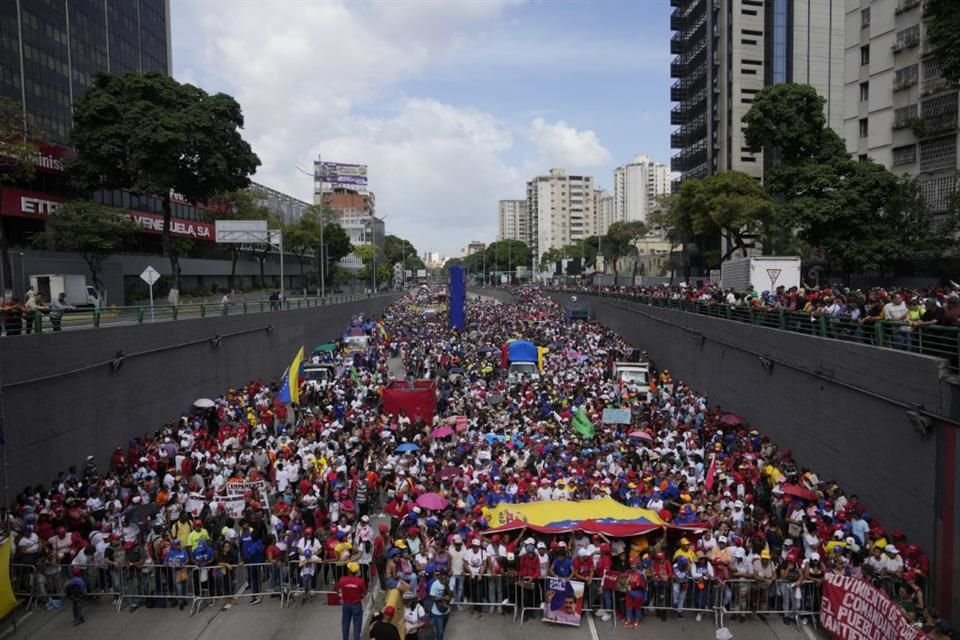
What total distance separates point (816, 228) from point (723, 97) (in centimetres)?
3389

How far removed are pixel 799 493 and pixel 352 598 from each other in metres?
8.67

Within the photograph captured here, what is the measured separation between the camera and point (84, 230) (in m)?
32.6

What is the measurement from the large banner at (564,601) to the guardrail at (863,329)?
6946mm

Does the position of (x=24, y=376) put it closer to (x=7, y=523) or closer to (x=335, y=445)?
(x=7, y=523)

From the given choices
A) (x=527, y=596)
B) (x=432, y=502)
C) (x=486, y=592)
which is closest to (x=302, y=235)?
(x=432, y=502)

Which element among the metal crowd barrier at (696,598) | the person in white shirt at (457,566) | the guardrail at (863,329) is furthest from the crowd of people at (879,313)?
the person in white shirt at (457,566)

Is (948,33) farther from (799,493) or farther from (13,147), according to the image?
(13,147)

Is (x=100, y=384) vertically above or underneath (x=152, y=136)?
underneath

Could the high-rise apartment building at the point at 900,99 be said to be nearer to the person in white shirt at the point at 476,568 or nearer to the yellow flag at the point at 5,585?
the person in white shirt at the point at 476,568

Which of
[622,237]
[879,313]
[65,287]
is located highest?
[622,237]

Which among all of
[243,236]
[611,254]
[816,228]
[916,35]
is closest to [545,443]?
[816,228]

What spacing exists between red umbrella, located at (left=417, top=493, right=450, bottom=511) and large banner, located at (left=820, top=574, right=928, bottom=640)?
6563mm

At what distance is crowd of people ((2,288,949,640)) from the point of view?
1112 centimetres

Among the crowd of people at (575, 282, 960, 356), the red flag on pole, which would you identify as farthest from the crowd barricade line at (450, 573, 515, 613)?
the crowd of people at (575, 282, 960, 356)
